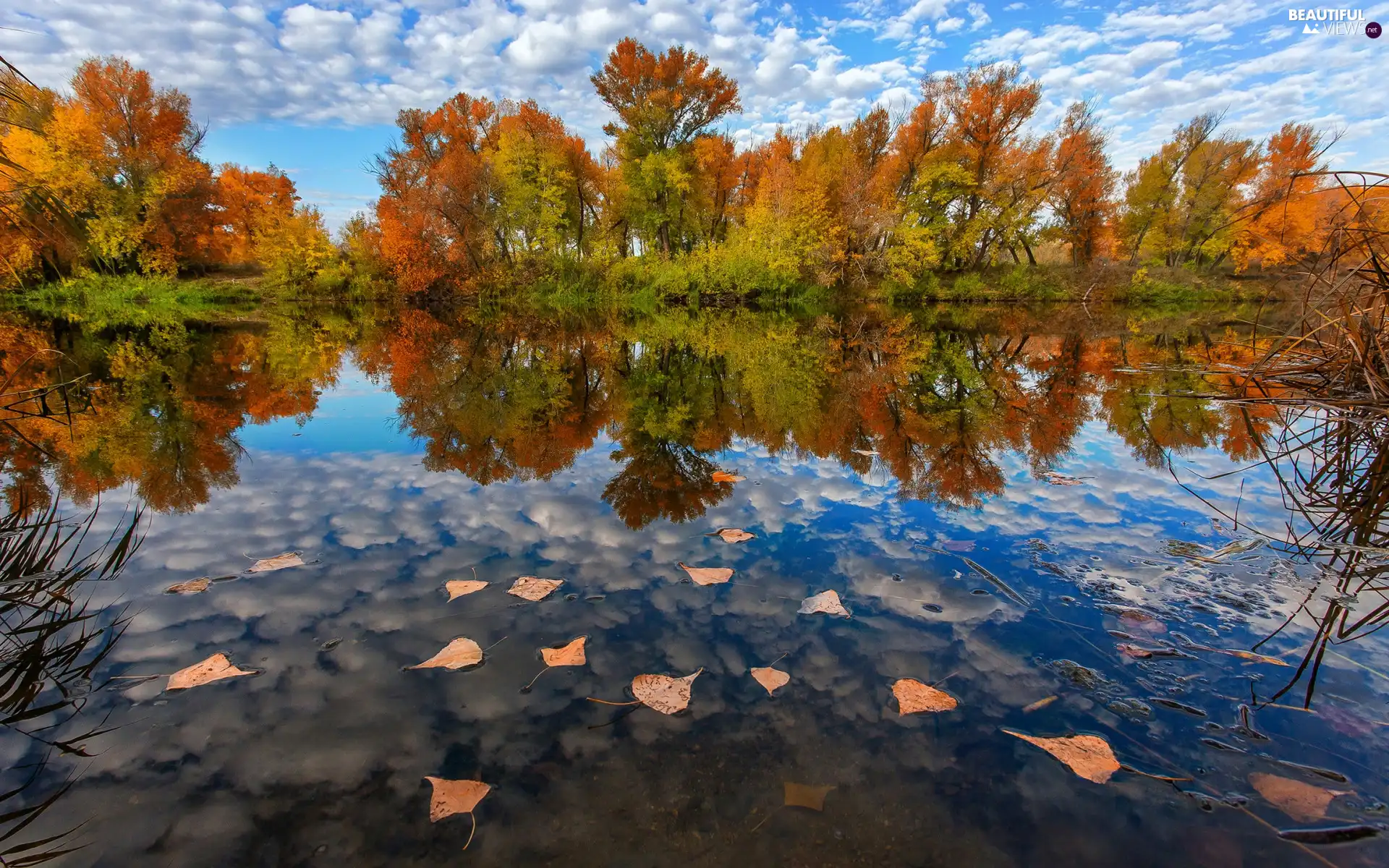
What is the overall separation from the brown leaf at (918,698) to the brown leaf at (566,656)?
1393mm

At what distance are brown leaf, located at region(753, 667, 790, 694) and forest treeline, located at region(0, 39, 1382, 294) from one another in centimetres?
2919

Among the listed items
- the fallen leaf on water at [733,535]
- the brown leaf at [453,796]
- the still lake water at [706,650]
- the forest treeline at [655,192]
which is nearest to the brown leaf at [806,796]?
the still lake water at [706,650]

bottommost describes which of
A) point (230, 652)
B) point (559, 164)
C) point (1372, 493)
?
point (230, 652)

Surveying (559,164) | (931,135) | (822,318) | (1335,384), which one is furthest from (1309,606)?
(931,135)

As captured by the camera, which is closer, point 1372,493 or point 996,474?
point 1372,493

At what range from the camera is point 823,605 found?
10.2ft

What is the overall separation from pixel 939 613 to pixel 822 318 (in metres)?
22.8

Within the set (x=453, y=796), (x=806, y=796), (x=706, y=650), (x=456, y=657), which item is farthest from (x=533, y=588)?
(x=806, y=796)

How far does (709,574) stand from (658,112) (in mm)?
33797

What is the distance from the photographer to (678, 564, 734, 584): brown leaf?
3352 millimetres

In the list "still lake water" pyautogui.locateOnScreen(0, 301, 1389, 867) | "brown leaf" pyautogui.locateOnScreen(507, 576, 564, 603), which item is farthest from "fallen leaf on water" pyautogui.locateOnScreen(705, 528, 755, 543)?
"brown leaf" pyautogui.locateOnScreen(507, 576, 564, 603)

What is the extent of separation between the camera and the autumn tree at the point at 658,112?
31.1m

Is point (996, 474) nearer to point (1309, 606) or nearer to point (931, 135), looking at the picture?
point (1309, 606)

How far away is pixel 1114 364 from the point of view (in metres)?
11.6
